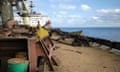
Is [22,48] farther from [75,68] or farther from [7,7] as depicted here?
[7,7]

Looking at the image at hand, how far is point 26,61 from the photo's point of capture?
672 cm

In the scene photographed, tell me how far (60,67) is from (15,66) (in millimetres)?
2743

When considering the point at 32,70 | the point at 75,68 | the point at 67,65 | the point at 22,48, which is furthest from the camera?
the point at 67,65

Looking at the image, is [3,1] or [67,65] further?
[3,1]

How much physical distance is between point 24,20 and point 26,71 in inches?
1572

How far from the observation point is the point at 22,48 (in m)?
7.55

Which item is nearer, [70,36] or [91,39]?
[91,39]

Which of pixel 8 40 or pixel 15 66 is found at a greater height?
pixel 8 40

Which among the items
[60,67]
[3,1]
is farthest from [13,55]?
[3,1]

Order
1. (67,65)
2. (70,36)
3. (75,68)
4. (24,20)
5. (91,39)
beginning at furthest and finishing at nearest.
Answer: (24,20) < (70,36) < (91,39) < (67,65) < (75,68)

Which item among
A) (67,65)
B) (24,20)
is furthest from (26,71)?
(24,20)

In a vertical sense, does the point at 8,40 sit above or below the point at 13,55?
above

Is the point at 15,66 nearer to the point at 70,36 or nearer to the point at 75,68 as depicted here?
the point at 75,68

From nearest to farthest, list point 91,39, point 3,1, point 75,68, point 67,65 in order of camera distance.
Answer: point 75,68
point 67,65
point 91,39
point 3,1
